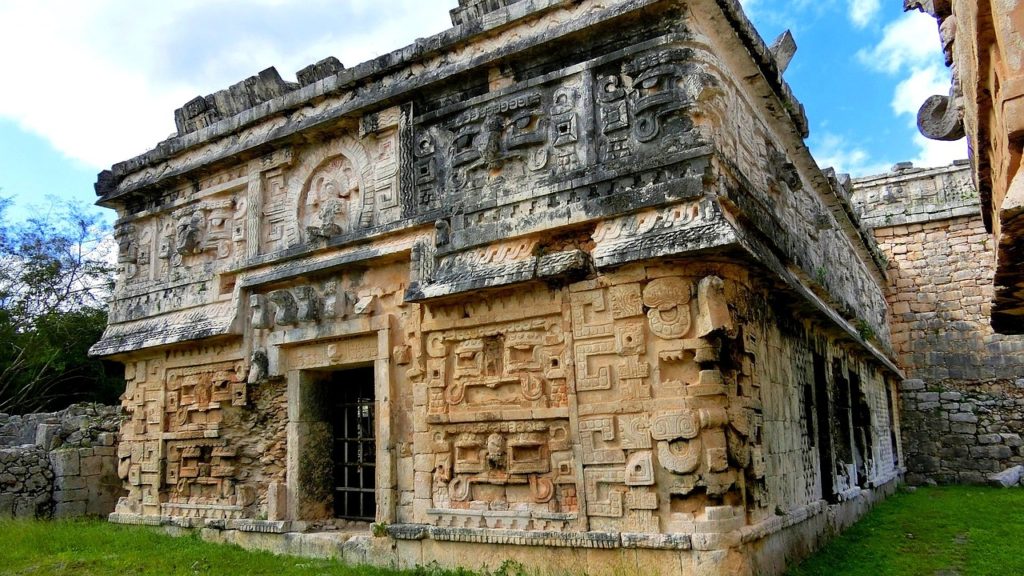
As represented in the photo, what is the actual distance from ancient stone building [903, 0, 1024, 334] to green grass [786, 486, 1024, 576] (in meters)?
3.36

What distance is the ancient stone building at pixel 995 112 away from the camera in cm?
214

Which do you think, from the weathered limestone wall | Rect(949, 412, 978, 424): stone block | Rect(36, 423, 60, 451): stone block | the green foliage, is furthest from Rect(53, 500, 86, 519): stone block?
Rect(949, 412, 978, 424): stone block

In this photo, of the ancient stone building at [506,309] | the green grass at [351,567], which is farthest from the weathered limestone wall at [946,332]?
the ancient stone building at [506,309]

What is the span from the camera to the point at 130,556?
752 cm

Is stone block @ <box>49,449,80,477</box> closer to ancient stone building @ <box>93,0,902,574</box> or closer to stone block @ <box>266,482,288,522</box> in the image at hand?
ancient stone building @ <box>93,0,902,574</box>

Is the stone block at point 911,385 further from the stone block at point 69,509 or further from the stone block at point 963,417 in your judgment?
the stone block at point 69,509

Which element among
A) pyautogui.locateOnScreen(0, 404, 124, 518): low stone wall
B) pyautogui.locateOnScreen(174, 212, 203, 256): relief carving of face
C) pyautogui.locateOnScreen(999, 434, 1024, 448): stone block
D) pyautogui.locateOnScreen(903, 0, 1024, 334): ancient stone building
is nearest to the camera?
pyautogui.locateOnScreen(903, 0, 1024, 334): ancient stone building

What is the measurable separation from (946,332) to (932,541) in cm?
839

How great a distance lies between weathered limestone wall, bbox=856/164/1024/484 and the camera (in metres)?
13.6

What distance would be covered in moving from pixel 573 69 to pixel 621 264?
203 cm

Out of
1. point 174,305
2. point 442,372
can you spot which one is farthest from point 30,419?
point 442,372

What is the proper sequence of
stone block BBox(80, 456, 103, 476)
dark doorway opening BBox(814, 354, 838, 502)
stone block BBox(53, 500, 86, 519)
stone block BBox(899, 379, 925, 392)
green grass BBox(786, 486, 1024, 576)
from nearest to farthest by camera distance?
1. green grass BBox(786, 486, 1024, 576)
2. dark doorway opening BBox(814, 354, 838, 502)
3. stone block BBox(53, 500, 86, 519)
4. stone block BBox(80, 456, 103, 476)
5. stone block BBox(899, 379, 925, 392)

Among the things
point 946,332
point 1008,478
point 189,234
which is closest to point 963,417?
point 1008,478

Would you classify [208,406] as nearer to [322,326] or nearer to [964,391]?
[322,326]
